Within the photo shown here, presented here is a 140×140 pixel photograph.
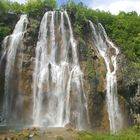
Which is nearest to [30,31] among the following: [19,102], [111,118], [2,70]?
[2,70]

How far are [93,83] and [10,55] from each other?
715cm

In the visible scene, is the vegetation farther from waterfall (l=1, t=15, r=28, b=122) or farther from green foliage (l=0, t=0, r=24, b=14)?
waterfall (l=1, t=15, r=28, b=122)

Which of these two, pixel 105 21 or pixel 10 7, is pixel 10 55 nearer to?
pixel 10 7

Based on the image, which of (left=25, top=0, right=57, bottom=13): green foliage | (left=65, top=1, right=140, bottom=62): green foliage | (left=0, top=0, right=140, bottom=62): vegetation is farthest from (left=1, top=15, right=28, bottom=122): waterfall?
(left=65, top=1, right=140, bottom=62): green foliage

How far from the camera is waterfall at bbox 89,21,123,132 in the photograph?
31.4 meters

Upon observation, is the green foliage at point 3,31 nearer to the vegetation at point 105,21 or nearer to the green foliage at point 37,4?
the vegetation at point 105,21

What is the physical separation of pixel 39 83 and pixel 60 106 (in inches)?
102

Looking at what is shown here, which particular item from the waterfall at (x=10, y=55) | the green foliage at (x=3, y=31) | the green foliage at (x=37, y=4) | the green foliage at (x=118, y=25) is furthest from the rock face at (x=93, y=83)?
the green foliage at (x=37, y=4)

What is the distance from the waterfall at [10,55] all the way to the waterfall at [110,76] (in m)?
6.80

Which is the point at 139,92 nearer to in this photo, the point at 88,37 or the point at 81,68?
the point at 81,68

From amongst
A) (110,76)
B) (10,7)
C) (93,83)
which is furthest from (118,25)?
(93,83)

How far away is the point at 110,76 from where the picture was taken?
3281 cm

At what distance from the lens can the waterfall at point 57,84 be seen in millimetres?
30250

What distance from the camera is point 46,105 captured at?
30875 mm
